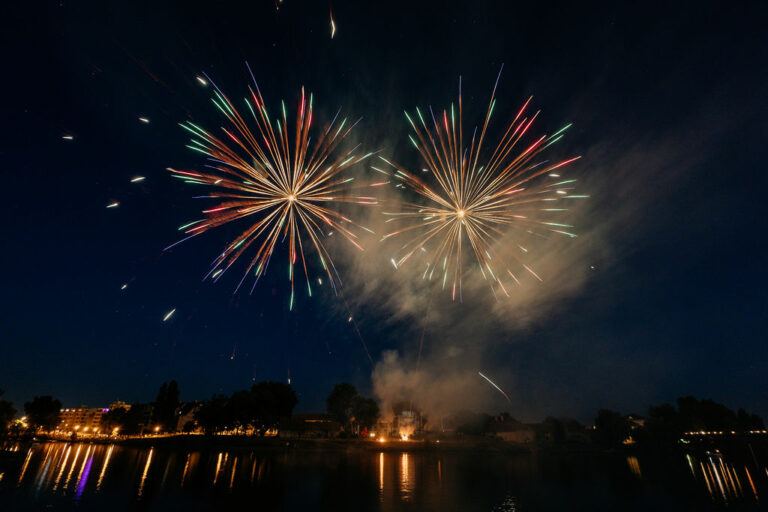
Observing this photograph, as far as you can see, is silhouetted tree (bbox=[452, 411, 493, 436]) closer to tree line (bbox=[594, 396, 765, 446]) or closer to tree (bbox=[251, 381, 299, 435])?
tree line (bbox=[594, 396, 765, 446])

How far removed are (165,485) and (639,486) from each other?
1991 inches

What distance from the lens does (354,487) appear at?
32500 millimetres

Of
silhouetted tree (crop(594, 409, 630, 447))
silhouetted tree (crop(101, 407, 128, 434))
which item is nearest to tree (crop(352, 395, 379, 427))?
silhouetted tree (crop(594, 409, 630, 447))

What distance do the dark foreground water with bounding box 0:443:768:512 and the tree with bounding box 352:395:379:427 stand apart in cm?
4046

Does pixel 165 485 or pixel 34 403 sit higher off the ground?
pixel 34 403

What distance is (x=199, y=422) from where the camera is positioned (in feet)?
285

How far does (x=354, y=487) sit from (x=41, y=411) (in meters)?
126

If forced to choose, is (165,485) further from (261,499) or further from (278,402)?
(278,402)

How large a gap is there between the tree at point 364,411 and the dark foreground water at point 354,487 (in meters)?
40.5

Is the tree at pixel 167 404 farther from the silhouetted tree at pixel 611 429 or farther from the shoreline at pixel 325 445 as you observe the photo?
the silhouetted tree at pixel 611 429

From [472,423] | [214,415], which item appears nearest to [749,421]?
[472,423]

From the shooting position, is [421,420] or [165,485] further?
[421,420]

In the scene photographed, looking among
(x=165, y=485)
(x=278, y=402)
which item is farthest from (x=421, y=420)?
(x=165, y=485)

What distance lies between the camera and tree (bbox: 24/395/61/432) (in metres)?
103
